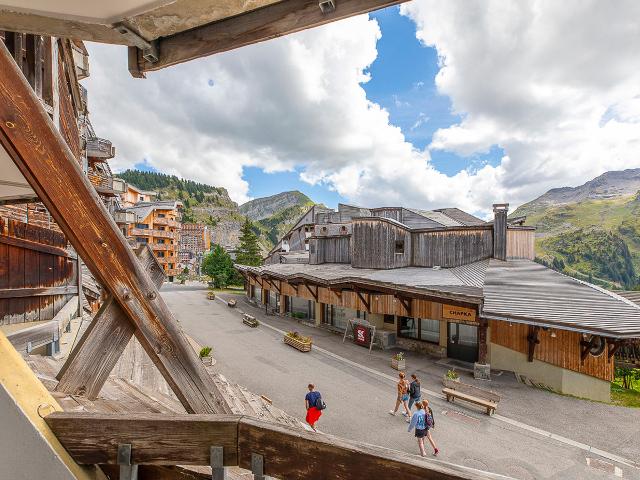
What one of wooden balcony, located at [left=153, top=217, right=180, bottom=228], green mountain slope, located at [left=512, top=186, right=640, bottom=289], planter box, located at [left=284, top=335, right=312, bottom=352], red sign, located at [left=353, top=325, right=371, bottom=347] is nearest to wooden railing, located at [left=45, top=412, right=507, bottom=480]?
planter box, located at [left=284, top=335, right=312, bottom=352]

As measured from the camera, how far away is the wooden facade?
12.4m

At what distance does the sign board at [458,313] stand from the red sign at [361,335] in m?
5.15

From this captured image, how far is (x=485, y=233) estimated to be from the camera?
21469mm

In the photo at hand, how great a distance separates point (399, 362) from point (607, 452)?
7.58 metres

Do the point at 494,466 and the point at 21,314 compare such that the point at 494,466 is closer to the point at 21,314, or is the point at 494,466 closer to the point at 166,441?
the point at 166,441

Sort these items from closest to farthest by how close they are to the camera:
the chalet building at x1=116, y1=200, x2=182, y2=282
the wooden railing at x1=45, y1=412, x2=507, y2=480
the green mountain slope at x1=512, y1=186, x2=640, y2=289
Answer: the wooden railing at x1=45, y1=412, x2=507, y2=480, the chalet building at x1=116, y1=200, x2=182, y2=282, the green mountain slope at x1=512, y1=186, x2=640, y2=289

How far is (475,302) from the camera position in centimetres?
1303

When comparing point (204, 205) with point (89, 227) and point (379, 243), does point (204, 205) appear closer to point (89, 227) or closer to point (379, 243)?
point (379, 243)

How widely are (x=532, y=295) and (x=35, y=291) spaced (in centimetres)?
1693

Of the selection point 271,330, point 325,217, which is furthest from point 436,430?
point 325,217

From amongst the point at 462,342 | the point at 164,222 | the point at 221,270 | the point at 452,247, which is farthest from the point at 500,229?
the point at 164,222

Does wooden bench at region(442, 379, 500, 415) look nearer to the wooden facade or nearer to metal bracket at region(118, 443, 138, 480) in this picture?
the wooden facade

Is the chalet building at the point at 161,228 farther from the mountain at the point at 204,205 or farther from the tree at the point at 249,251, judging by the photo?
the mountain at the point at 204,205

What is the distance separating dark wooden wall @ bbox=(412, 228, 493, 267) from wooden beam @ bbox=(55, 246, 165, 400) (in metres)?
23.0
